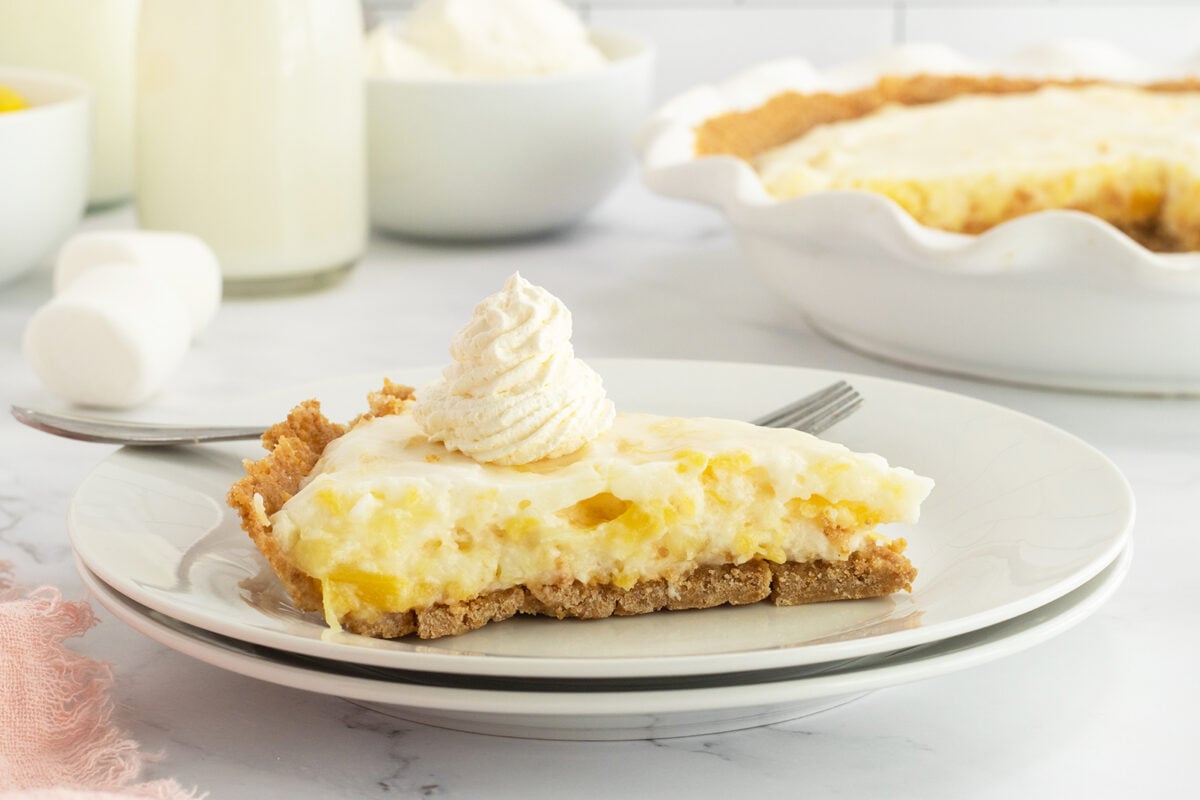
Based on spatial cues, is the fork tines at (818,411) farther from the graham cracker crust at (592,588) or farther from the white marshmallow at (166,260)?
the white marshmallow at (166,260)

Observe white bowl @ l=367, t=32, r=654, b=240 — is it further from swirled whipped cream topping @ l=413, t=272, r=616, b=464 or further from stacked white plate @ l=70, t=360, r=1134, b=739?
swirled whipped cream topping @ l=413, t=272, r=616, b=464

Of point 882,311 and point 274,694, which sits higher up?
point 882,311

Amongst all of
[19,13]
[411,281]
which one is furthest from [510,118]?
[19,13]

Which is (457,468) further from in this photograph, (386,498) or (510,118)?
(510,118)

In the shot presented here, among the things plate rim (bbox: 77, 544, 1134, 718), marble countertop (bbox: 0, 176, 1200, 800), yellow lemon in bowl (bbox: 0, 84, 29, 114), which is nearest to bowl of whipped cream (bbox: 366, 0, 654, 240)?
yellow lemon in bowl (bbox: 0, 84, 29, 114)

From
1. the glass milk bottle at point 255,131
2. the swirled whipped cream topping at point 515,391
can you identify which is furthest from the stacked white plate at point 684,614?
the glass milk bottle at point 255,131

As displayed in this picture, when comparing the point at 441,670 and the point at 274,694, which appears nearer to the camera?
the point at 441,670
